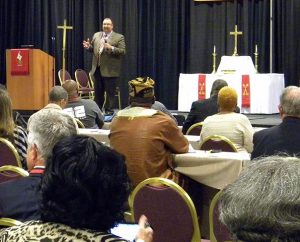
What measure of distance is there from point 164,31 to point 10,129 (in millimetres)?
9185

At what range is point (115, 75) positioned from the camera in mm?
10039

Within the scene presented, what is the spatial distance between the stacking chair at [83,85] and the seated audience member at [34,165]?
8.90 m

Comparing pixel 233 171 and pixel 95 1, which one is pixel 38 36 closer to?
pixel 95 1

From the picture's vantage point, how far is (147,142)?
13.4 feet

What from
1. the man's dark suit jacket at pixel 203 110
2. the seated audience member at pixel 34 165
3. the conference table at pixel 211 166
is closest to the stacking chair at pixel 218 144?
the conference table at pixel 211 166

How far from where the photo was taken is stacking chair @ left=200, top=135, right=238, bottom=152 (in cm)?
475

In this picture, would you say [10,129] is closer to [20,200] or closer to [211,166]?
[211,166]

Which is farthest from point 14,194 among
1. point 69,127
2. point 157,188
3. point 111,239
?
point 157,188

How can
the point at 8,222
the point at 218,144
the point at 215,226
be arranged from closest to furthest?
the point at 8,222 < the point at 215,226 < the point at 218,144

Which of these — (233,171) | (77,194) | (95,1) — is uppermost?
(95,1)

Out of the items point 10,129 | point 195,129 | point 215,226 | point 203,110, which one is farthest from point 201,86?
point 215,226

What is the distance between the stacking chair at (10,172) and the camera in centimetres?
308

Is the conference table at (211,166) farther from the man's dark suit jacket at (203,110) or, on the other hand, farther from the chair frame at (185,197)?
the man's dark suit jacket at (203,110)

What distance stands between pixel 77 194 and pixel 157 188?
1455mm
